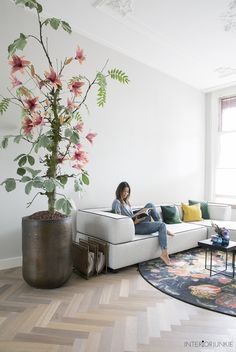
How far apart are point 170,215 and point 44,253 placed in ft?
7.81

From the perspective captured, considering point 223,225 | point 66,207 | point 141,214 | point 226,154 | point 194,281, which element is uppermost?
point 226,154

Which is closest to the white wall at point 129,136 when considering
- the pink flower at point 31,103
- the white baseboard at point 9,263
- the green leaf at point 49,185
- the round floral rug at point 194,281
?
the white baseboard at point 9,263

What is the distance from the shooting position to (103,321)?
82.3 inches

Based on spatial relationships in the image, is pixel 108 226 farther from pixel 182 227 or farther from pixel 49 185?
pixel 182 227

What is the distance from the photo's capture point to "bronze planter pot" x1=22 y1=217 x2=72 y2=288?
8.60 ft

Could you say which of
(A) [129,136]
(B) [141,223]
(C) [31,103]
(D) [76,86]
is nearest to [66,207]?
(C) [31,103]

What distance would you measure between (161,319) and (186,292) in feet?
1.96

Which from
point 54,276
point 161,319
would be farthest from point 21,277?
point 161,319

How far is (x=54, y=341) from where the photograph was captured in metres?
1.82

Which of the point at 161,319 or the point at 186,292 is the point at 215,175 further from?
the point at 161,319

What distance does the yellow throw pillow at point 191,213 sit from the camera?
472cm

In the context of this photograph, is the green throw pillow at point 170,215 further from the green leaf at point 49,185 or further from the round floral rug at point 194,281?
the green leaf at point 49,185

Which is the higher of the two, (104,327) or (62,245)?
(62,245)

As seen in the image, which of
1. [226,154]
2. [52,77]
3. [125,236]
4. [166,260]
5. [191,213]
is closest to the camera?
[52,77]
